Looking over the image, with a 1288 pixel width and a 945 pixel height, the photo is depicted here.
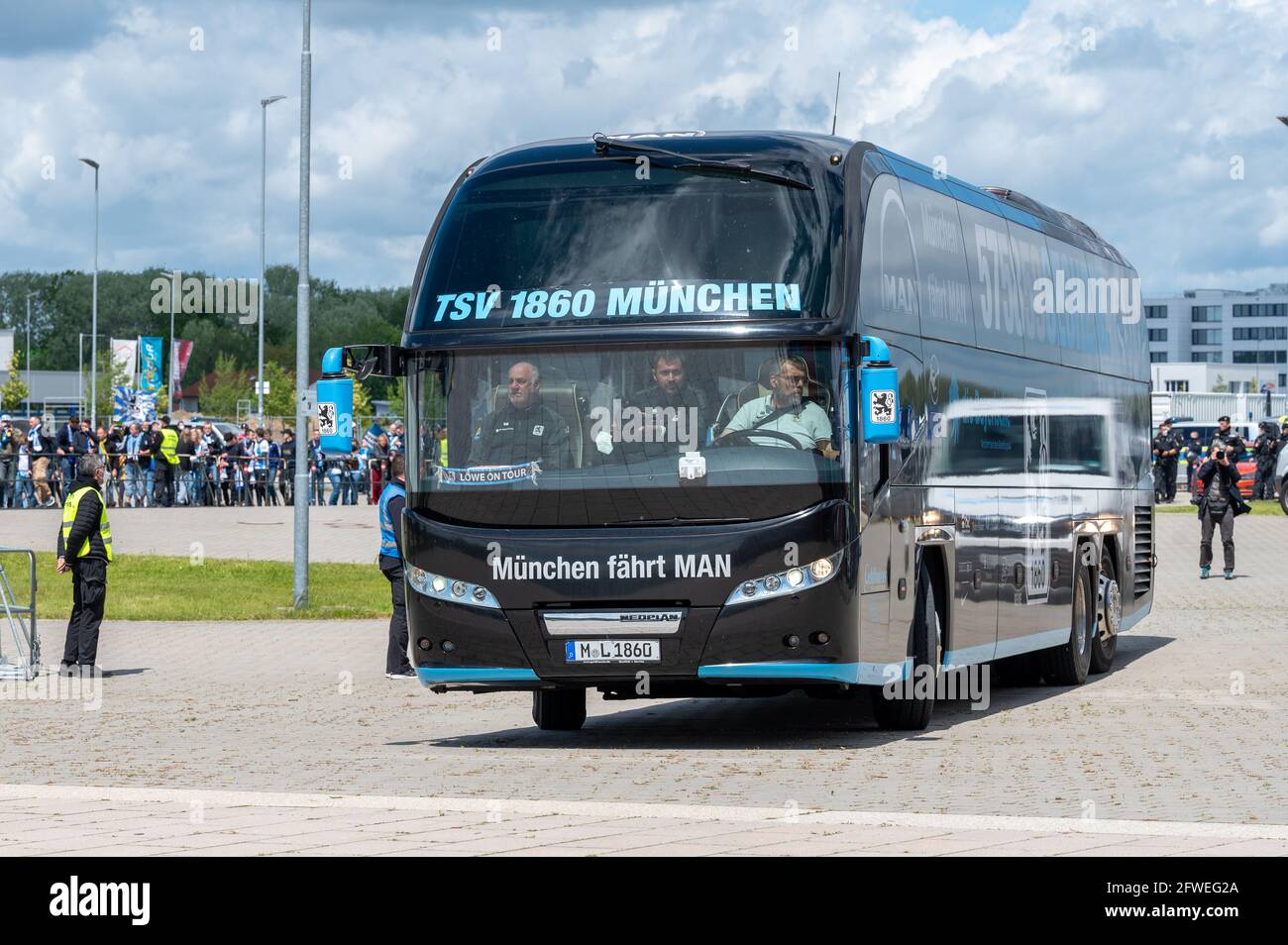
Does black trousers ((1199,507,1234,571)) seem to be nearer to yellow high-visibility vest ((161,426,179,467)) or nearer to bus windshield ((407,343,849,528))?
bus windshield ((407,343,849,528))

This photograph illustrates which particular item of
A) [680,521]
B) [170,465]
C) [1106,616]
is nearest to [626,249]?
[680,521]

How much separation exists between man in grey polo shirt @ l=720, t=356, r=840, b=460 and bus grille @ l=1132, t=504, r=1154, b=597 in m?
8.57

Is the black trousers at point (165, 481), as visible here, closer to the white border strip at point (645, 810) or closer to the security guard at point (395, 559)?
the security guard at point (395, 559)

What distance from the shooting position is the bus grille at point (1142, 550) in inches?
804

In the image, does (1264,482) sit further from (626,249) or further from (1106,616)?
(626,249)

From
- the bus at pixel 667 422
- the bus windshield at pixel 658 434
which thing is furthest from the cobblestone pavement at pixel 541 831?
the bus windshield at pixel 658 434

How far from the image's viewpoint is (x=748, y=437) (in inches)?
488

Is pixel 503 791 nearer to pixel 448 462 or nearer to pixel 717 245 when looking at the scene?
pixel 448 462

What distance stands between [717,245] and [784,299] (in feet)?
1.74

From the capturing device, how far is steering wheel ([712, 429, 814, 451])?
12398mm

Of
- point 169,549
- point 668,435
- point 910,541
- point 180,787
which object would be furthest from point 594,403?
point 169,549

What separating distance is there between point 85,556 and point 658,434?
735cm

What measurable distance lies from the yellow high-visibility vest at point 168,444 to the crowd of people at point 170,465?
2 cm
